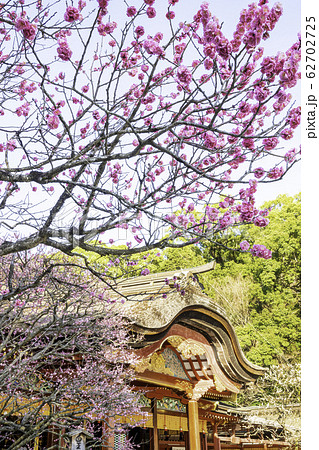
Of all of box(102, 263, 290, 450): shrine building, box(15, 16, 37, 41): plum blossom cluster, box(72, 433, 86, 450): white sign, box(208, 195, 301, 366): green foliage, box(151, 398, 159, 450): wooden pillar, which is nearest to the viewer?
box(15, 16, 37, 41): plum blossom cluster

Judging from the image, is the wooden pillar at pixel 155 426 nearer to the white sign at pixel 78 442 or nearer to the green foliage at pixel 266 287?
the white sign at pixel 78 442

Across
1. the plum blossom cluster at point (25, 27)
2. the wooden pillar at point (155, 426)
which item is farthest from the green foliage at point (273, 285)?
the plum blossom cluster at point (25, 27)

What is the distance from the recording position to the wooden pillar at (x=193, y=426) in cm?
1005

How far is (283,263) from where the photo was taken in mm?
25922

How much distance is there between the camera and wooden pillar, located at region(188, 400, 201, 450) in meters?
10.0

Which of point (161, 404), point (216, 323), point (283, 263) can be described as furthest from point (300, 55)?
point (283, 263)

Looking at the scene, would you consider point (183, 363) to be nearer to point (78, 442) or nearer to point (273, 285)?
point (78, 442)

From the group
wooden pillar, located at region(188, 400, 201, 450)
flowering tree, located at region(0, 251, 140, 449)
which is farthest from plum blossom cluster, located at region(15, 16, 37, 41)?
wooden pillar, located at region(188, 400, 201, 450)

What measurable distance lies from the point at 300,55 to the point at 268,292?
23.6 meters

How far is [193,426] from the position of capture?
10.2 metres

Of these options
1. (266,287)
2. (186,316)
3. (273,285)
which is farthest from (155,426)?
(273,285)

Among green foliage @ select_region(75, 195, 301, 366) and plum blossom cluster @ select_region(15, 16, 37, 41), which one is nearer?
plum blossom cluster @ select_region(15, 16, 37, 41)

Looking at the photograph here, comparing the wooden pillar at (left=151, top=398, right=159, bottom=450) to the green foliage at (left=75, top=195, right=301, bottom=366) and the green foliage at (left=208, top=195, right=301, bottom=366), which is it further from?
the green foliage at (left=208, top=195, right=301, bottom=366)

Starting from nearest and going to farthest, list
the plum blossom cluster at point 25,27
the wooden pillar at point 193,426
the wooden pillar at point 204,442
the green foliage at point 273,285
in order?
the plum blossom cluster at point 25,27 < the wooden pillar at point 193,426 < the wooden pillar at point 204,442 < the green foliage at point 273,285
